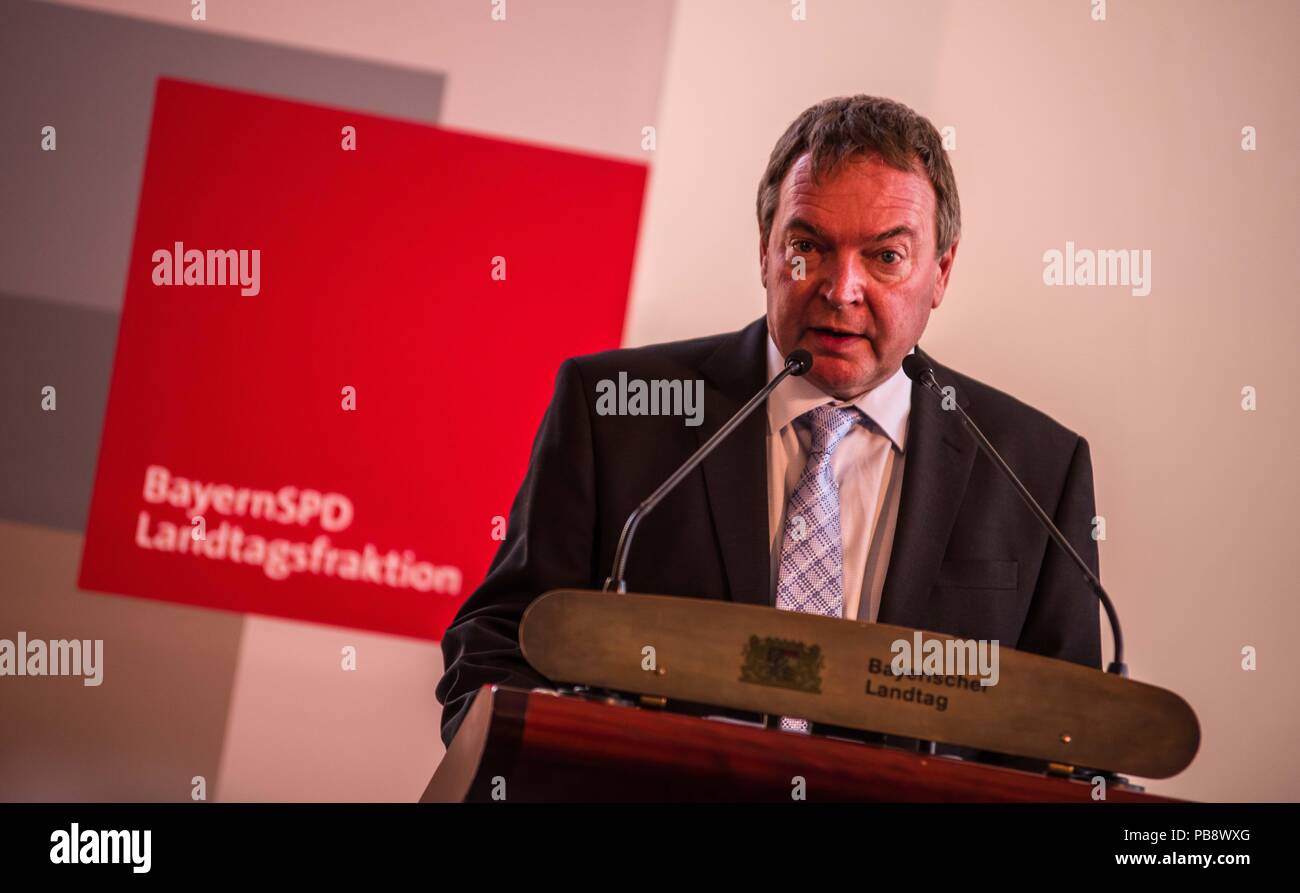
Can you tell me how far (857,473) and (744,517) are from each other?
9.1 inches

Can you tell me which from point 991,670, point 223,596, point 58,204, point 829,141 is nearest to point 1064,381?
point 829,141

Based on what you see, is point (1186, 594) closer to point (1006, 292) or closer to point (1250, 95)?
point (1006, 292)

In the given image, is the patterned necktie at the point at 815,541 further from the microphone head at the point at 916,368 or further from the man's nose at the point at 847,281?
the microphone head at the point at 916,368

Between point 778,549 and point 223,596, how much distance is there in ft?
4.52

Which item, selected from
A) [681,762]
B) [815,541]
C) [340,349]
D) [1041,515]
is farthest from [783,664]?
[340,349]

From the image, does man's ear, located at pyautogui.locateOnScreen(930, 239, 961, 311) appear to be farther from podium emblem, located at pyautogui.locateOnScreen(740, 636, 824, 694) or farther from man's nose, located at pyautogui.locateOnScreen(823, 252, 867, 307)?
podium emblem, located at pyautogui.locateOnScreen(740, 636, 824, 694)

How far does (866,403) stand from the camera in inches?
79.7

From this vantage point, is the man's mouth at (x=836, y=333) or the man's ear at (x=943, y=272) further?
the man's ear at (x=943, y=272)

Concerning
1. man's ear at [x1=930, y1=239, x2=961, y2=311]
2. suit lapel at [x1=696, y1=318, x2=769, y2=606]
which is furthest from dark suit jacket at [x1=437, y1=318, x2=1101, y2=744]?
man's ear at [x1=930, y1=239, x2=961, y2=311]

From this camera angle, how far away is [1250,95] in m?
2.77

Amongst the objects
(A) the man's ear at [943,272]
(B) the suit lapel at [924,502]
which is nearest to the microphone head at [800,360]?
(B) the suit lapel at [924,502]

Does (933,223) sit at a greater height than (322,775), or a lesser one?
greater

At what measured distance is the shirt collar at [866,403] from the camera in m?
2.00

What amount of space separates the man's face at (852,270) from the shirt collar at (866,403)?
3 cm
